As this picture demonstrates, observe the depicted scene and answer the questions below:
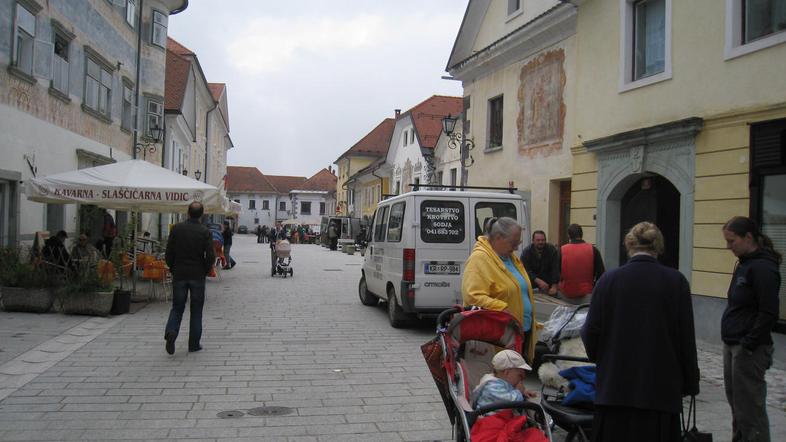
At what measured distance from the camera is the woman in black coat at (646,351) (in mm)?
3307

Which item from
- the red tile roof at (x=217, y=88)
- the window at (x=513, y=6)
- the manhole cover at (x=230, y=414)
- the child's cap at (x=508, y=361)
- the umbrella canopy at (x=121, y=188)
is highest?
the red tile roof at (x=217, y=88)

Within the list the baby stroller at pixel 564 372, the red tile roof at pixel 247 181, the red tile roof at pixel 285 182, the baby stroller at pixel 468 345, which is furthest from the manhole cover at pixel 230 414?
the red tile roof at pixel 285 182

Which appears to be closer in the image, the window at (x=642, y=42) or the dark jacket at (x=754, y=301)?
the dark jacket at (x=754, y=301)

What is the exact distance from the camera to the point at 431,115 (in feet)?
133

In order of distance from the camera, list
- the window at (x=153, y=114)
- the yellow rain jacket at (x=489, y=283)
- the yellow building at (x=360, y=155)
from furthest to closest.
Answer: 1. the yellow building at (x=360, y=155)
2. the window at (x=153, y=114)
3. the yellow rain jacket at (x=489, y=283)

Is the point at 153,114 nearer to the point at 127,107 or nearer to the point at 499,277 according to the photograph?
the point at 127,107

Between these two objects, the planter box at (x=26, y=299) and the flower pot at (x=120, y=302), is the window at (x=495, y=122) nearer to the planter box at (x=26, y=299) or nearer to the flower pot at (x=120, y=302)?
the flower pot at (x=120, y=302)

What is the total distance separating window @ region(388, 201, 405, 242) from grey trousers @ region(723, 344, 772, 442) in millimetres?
6193

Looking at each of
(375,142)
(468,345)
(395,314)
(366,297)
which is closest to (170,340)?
(395,314)

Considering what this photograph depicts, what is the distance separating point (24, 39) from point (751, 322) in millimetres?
14640

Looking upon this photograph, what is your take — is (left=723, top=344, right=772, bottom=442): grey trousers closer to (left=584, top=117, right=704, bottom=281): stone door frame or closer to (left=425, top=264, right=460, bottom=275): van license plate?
(left=425, top=264, right=460, bottom=275): van license plate

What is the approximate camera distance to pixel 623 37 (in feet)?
39.6

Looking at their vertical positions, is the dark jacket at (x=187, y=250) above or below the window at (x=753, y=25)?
below

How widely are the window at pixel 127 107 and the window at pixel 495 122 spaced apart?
12.3 metres
